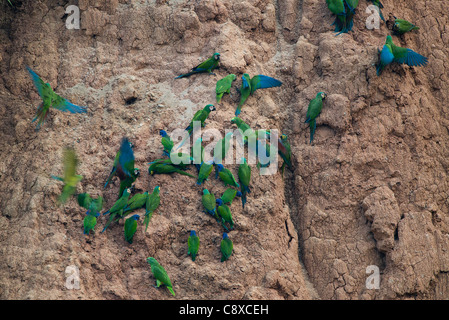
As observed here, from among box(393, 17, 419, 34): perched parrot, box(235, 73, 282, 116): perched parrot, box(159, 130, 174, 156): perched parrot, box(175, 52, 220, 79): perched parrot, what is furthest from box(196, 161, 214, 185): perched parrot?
box(393, 17, 419, 34): perched parrot

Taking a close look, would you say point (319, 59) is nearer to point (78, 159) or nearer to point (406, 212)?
point (406, 212)

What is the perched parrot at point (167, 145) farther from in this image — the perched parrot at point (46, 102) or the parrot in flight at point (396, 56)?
the parrot in flight at point (396, 56)

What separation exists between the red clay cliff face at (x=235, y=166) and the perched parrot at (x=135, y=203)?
6.6 inches

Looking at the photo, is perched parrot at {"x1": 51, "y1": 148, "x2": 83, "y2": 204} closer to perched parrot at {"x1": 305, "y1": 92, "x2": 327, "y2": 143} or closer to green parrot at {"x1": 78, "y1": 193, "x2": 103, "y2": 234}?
green parrot at {"x1": 78, "y1": 193, "x2": 103, "y2": 234}

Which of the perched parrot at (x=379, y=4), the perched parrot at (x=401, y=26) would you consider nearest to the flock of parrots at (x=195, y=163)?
the perched parrot at (x=379, y=4)

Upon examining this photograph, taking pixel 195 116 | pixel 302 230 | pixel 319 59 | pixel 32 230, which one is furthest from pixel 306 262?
pixel 32 230

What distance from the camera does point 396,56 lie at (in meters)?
6.16

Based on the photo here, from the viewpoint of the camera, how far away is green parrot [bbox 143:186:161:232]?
18.1ft

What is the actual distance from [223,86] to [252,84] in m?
0.39

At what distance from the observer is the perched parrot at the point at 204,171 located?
18.6 ft

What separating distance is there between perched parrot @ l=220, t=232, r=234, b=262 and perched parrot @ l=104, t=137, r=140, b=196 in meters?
1.16

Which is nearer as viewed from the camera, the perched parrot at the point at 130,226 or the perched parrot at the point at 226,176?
the perched parrot at the point at 130,226

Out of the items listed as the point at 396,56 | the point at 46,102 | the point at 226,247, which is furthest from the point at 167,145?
the point at 396,56

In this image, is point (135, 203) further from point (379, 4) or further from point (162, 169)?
point (379, 4)
